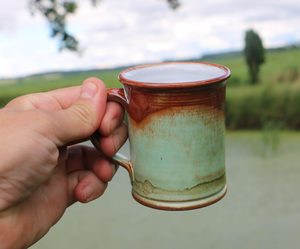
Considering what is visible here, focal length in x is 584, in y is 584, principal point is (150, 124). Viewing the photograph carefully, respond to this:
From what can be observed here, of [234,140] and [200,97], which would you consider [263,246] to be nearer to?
[234,140]

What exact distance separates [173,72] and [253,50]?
5.57 metres

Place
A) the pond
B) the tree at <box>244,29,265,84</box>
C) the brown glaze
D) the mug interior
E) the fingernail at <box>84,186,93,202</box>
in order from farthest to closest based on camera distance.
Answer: the tree at <box>244,29,265,84</box> < the pond < the fingernail at <box>84,186,93,202</box> < the mug interior < the brown glaze

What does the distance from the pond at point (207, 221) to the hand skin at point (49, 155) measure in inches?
105

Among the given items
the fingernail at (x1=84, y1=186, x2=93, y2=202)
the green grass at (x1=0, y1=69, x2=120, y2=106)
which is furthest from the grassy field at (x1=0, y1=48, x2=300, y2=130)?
the fingernail at (x1=84, y1=186, x2=93, y2=202)

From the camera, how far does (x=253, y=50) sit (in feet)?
21.4

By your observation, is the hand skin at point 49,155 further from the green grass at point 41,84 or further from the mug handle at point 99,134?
the green grass at point 41,84

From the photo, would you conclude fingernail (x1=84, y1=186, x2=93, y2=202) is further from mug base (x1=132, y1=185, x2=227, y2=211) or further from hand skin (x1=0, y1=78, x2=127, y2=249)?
mug base (x1=132, y1=185, x2=227, y2=211)

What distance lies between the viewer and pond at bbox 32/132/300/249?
12.9 ft

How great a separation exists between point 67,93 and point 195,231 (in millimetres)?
2963

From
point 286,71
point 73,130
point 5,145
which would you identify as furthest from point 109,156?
point 286,71

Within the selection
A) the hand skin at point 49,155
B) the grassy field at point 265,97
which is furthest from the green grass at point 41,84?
the hand skin at point 49,155

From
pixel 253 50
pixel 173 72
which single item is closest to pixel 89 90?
pixel 173 72

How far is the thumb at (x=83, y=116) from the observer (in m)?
1.07

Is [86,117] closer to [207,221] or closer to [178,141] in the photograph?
[178,141]
